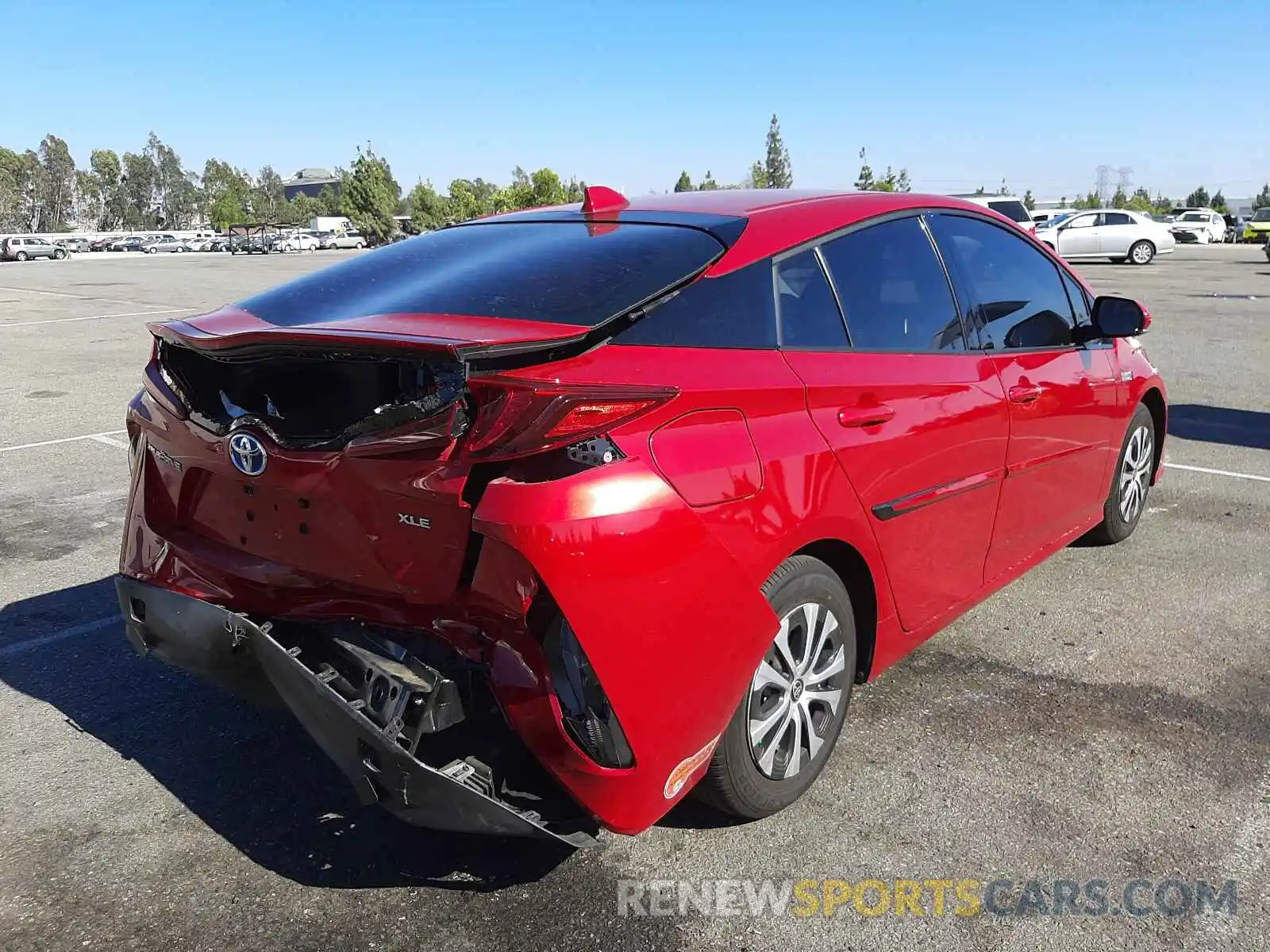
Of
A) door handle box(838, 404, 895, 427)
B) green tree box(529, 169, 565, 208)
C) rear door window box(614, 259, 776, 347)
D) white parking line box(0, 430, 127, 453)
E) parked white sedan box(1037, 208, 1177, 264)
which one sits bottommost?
white parking line box(0, 430, 127, 453)

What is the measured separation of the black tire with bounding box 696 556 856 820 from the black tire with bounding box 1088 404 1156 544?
8.23 feet

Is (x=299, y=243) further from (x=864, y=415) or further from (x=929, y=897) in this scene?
(x=929, y=897)

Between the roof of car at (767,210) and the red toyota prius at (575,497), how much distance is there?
0.02m

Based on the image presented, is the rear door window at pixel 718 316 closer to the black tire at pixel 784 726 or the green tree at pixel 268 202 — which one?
the black tire at pixel 784 726

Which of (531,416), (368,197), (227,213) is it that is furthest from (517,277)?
(227,213)

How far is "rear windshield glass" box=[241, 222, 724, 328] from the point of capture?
2725 millimetres

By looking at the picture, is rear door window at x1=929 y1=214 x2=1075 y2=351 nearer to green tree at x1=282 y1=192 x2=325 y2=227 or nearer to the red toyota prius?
the red toyota prius

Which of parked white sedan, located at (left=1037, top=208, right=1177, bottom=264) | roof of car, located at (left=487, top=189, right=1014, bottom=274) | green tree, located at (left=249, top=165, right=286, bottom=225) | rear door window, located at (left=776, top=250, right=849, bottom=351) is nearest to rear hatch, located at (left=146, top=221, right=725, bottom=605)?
roof of car, located at (left=487, top=189, right=1014, bottom=274)

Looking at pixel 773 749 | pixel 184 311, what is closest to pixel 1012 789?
pixel 773 749

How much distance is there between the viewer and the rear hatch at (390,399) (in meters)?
2.39

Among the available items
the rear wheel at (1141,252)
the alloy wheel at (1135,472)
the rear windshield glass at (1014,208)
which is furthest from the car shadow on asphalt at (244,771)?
the rear wheel at (1141,252)

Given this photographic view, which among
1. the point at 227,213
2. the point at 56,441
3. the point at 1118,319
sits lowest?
the point at 56,441

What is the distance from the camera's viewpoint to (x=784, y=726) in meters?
2.97

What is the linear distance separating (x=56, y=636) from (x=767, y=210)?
337cm
